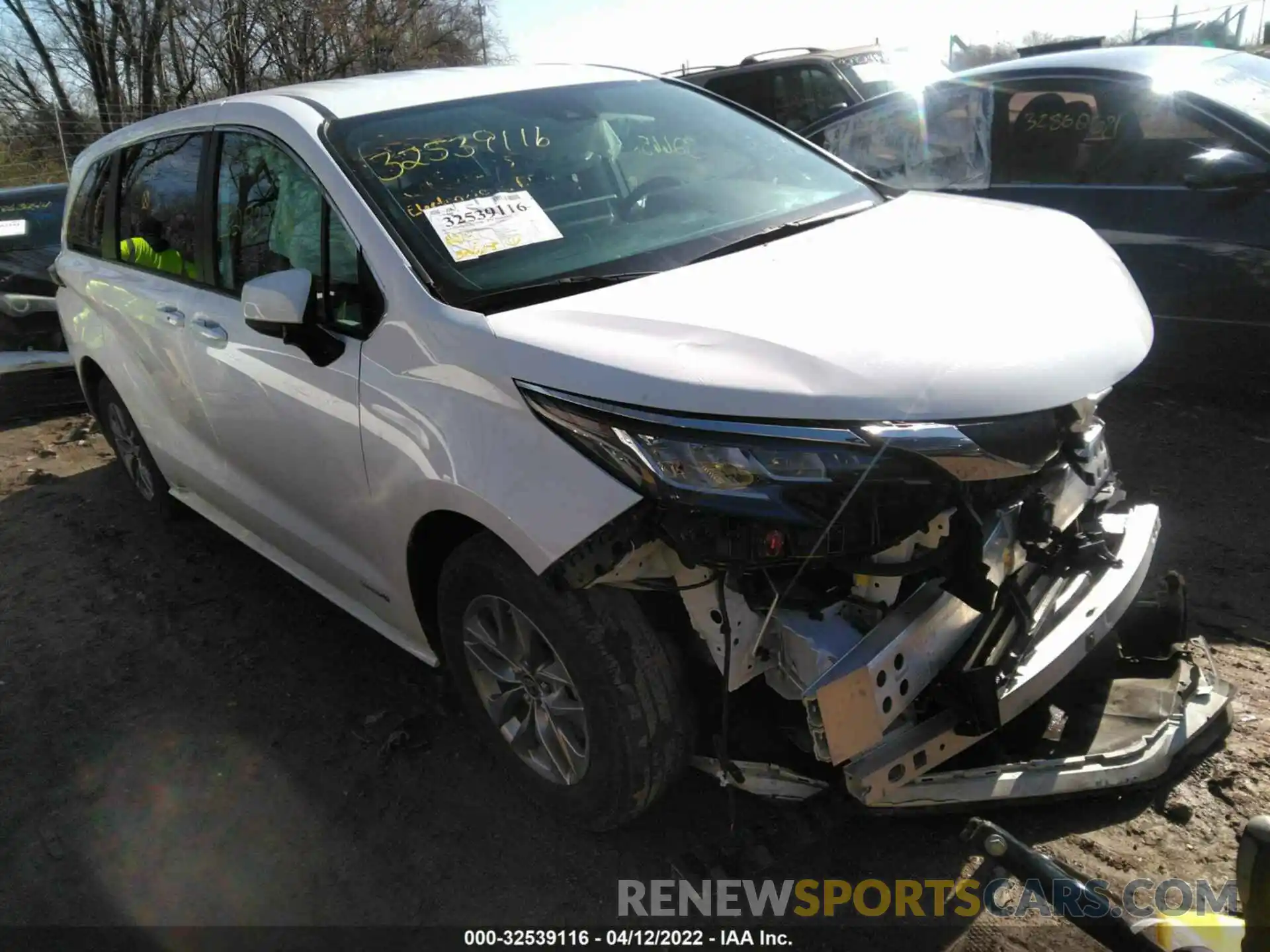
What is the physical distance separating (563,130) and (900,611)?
1.91 m

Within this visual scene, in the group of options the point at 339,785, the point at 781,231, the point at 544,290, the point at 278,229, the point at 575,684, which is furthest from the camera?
the point at 278,229

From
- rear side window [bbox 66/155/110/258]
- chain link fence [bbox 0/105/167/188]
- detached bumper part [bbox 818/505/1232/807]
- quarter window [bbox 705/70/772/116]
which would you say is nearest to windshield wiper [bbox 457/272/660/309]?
detached bumper part [bbox 818/505/1232/807]

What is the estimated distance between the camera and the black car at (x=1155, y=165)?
429 centimetres

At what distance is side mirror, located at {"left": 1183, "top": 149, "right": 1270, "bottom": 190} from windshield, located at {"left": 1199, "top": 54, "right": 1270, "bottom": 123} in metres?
0.31

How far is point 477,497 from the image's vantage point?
89.3 inches

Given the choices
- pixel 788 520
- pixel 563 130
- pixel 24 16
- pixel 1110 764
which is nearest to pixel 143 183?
pixel 563 130

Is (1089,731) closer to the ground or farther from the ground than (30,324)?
closer to the ground

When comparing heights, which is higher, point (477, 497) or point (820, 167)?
point (820, 167)

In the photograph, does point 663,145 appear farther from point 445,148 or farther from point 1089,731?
point 1089,731

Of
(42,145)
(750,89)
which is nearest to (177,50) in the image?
(42,145)

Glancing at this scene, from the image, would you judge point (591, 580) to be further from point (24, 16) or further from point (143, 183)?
point (24, 16)

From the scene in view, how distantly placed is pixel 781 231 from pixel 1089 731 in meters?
1.57

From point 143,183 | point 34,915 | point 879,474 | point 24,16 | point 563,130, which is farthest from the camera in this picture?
point 24,16

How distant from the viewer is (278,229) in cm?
311
